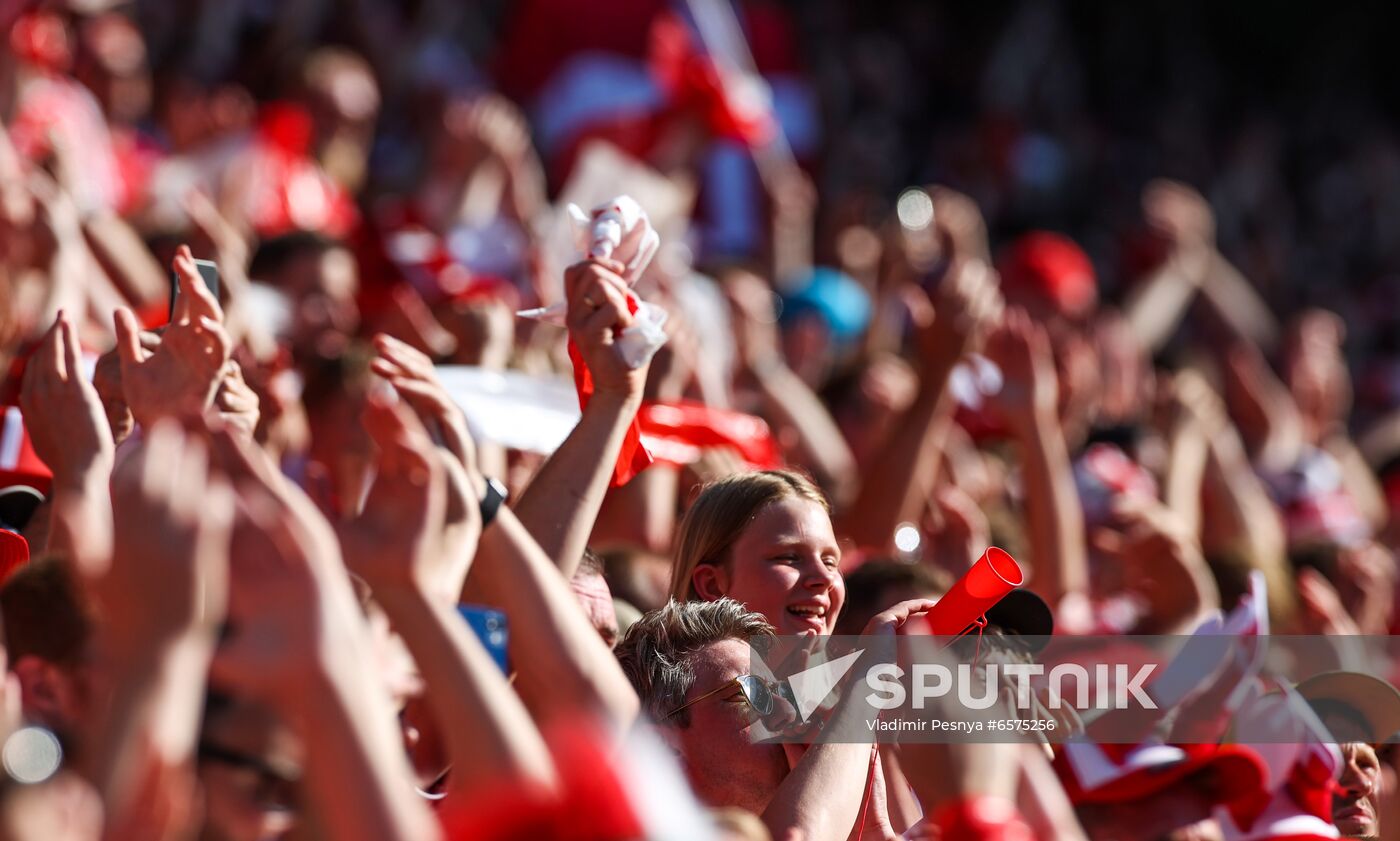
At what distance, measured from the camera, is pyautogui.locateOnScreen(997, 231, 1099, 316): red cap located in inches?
257

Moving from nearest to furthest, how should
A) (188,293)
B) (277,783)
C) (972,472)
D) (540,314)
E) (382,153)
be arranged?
(277,783)
(188,293)
(540,314)
(972,472)
(382,153)

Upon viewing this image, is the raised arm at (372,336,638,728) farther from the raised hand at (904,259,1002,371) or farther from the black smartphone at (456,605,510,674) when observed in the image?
the raised hand at (904,259,1002,371)

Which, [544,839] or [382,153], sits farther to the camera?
[382,153]

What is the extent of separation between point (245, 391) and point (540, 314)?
535 mm

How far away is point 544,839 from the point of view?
5.20 feet

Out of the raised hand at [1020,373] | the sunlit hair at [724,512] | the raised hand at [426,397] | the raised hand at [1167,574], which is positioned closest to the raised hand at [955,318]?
the raised hand at [1020,373]

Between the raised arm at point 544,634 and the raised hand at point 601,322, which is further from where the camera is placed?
the raised hand at point 601,322

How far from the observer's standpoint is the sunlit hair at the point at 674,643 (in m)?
2.67

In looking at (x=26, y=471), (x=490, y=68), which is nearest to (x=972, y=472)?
(x=26, y=471)

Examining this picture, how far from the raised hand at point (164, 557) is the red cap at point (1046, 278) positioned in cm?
510

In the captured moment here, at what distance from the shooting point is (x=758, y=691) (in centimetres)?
262

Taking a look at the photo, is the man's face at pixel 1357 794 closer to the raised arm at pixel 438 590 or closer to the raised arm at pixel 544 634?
the raised arm at pixel 544 634

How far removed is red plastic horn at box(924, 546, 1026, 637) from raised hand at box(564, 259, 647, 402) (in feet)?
1.97

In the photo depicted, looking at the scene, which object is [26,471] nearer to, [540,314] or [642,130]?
[540,314]
